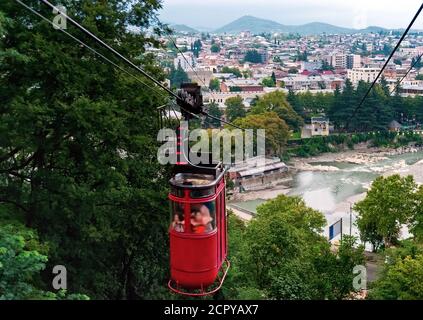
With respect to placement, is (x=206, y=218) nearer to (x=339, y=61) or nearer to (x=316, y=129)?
(x=316, y=129)

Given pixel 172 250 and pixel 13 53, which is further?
pixel 13 53

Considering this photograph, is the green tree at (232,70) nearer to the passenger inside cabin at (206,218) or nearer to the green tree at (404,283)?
the green tree at (404,283)

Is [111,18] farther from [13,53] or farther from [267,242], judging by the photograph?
[267,242]

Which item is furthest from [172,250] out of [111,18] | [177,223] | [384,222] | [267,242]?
[384,222]

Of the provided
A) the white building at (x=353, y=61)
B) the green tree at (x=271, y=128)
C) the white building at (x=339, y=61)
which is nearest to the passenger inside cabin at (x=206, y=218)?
the green tree at (x=271, y=128)

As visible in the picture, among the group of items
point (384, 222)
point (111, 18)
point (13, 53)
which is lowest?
point (384, 222)

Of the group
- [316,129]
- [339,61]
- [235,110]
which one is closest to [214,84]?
[235,110]

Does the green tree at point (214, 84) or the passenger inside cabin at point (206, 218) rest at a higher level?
the green tree at point (214, 84)

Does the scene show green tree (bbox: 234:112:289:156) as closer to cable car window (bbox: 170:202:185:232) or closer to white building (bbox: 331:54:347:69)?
cable car window (bbox: 170:202:185:232)
